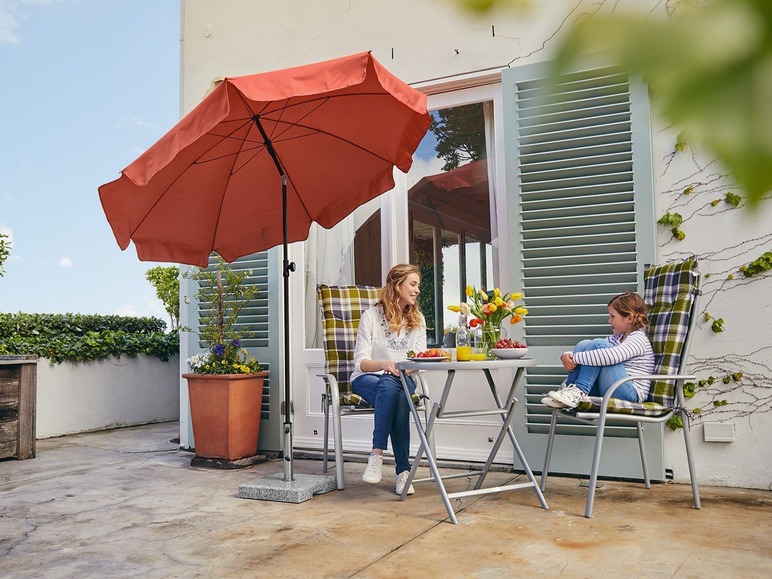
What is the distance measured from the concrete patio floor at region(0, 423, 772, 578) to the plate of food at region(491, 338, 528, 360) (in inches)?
26.7

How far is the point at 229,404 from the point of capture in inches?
169

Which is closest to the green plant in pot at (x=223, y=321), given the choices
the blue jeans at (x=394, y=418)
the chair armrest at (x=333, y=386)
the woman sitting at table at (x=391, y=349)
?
the chair armrest at (x=333, y=386)

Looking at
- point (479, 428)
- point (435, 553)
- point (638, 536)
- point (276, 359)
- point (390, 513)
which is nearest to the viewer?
point (435, 553)

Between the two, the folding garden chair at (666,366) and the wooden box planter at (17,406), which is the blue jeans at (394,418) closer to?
the folding garden chair at (666,366)

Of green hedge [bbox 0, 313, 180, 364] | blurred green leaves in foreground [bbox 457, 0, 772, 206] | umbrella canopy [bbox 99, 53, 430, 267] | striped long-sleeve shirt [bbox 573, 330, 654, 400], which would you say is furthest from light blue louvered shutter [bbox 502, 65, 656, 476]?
green hedge [bbox 0, 313, 180, 364]

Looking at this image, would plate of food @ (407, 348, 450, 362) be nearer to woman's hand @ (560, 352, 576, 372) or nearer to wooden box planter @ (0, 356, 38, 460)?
woman's hand @ (560, 352, 576, 372)

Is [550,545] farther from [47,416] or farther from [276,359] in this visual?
[47,416]

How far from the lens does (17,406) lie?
4.73 m

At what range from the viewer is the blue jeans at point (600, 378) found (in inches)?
125

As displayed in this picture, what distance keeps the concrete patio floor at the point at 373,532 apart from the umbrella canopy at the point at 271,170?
1.27 m

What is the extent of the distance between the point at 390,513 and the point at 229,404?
5.22 feet

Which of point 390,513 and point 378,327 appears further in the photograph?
point 378,327

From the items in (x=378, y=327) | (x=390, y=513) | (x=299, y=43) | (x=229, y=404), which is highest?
(x=299, y=43)

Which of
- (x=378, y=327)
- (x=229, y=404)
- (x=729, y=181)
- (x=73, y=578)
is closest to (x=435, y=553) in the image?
(x=73, y=578)
